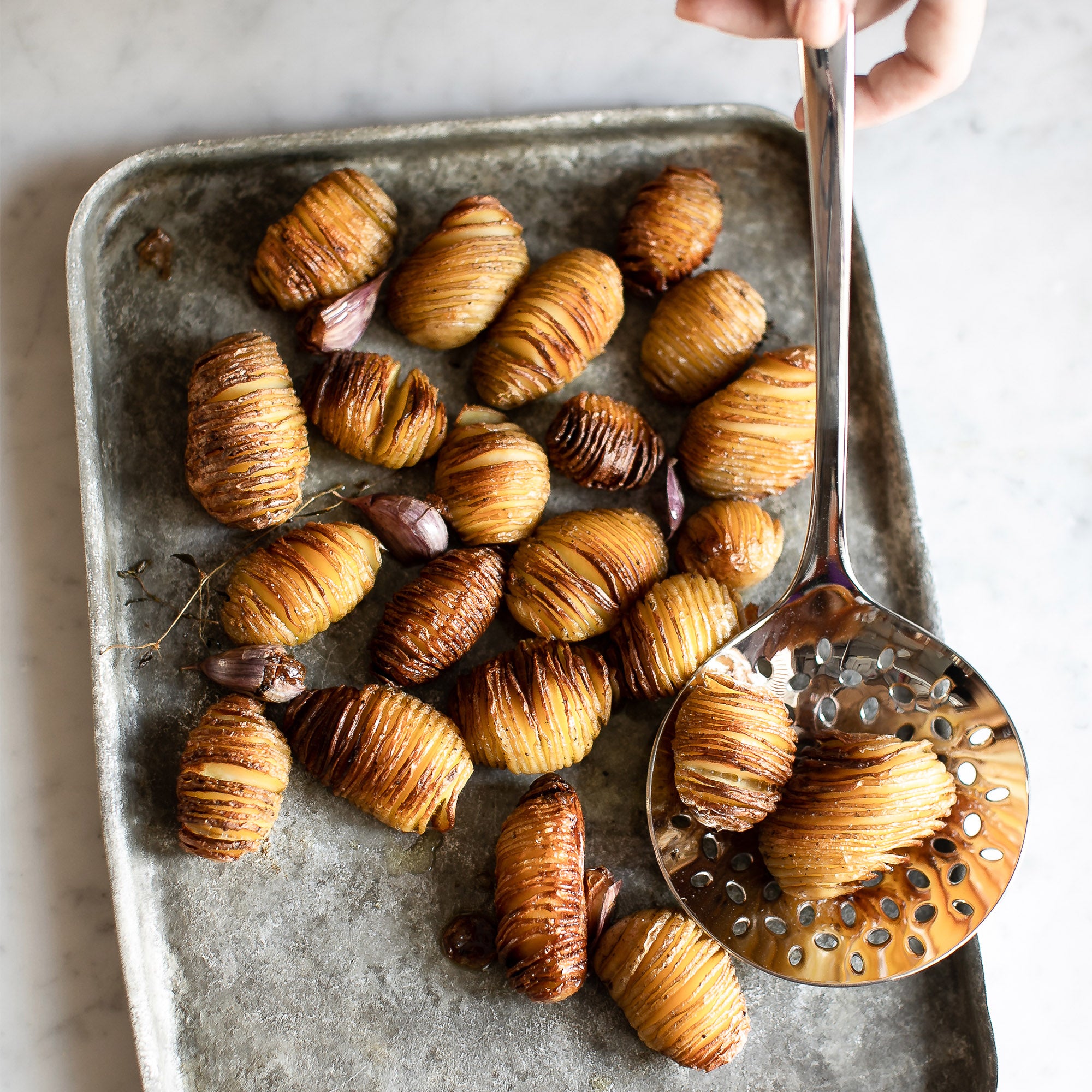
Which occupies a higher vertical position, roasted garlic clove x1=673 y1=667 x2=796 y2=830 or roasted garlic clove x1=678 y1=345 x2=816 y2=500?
roasted garlic clove x1=678 y1=345 x2=816 y2=500

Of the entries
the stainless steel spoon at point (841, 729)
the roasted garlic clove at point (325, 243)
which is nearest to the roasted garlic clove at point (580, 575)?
the stainless steel spoon at point (841, 729)

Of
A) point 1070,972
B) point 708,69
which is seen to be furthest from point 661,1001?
point 708,69

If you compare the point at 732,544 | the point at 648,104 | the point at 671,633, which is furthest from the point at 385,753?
the point at 648,104

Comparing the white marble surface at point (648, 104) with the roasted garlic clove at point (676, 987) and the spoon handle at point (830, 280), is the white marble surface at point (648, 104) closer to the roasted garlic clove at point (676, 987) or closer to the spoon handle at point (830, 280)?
the spoon handle at point (830, 280)

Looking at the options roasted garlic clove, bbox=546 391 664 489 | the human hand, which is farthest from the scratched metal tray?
the human hand

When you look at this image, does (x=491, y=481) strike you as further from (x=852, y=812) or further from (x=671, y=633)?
(x=852, y=812)

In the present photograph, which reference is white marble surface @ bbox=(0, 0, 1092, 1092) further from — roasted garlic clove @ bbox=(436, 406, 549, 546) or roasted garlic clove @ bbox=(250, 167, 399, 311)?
roasted garlic clove @ bbox=(436, 406, 549, 546)
